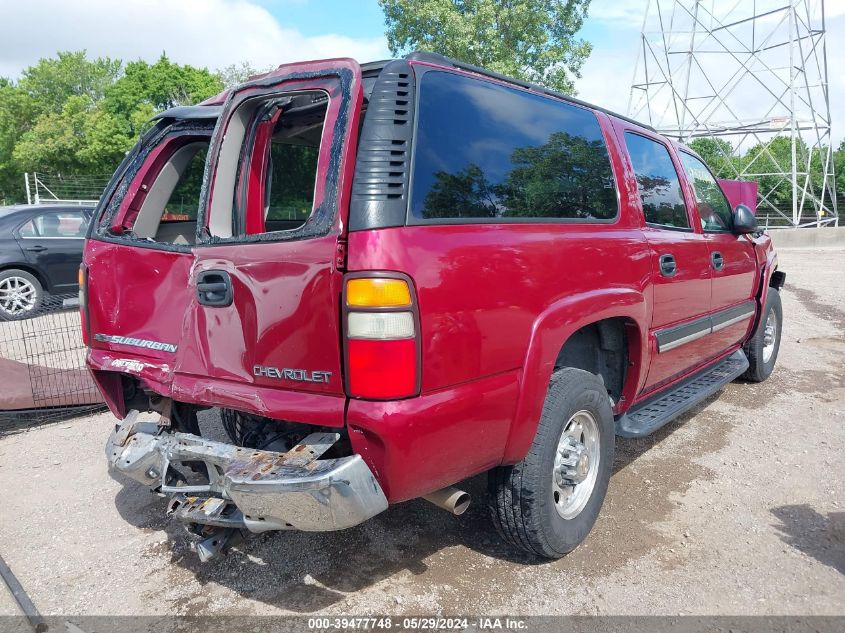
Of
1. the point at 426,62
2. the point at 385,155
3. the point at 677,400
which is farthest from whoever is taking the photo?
the point at 677,400

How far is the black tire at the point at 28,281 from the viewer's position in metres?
9.04

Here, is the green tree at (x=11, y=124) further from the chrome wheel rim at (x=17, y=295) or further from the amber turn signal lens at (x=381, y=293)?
the amber turn signal lens at (x=381, y=293)

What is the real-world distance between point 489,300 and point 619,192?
56.8 inches

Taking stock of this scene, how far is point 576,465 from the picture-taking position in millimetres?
3006

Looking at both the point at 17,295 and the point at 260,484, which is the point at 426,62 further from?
the point at 17,295

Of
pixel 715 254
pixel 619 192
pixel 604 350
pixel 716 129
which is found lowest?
pixel 604 350

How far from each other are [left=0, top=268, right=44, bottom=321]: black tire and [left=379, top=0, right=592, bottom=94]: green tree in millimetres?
13705

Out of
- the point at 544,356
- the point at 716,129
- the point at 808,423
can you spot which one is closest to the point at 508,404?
the point at 544,356

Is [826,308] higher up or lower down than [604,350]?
lower down

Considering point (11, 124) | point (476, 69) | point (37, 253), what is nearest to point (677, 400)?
point (476, 69)

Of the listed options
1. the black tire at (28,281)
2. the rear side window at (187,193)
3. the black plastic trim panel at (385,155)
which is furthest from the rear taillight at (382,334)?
the black tire at (28,281)

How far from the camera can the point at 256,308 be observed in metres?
2.43

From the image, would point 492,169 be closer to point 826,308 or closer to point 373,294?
point 373,294

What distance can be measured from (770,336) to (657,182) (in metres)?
2.90
